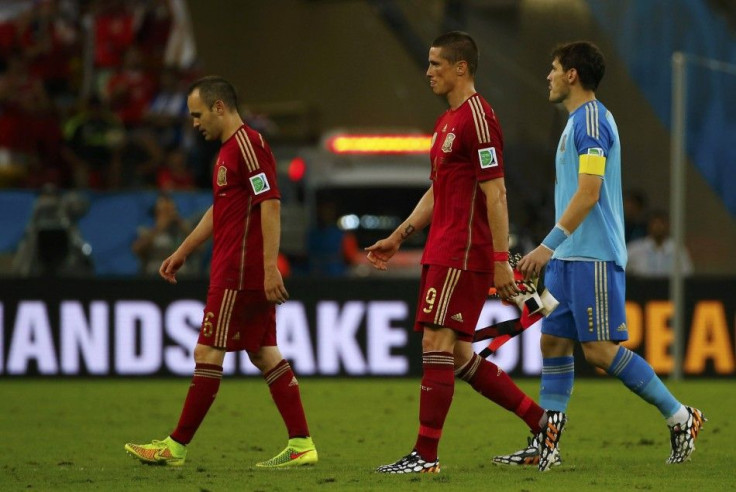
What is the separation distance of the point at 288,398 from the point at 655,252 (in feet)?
24.7

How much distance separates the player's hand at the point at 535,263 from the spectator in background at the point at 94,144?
37.3ft

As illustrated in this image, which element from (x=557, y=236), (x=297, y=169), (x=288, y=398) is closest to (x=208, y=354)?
(x=288, y=398)

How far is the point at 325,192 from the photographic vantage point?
56.3ft

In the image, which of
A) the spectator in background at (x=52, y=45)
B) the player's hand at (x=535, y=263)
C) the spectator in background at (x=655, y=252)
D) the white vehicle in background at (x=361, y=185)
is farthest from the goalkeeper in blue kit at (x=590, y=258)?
the spectator in background at (x=52, y=45)

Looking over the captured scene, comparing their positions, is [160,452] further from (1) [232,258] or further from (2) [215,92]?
(2) [215,92]

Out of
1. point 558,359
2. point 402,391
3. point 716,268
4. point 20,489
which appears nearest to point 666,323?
point 716,268

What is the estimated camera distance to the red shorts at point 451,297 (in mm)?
7258

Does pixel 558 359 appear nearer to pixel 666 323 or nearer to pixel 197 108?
pixel 197 108

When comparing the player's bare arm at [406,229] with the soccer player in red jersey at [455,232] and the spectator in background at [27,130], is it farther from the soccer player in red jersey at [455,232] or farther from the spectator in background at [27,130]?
the spectator in background at [27,130]

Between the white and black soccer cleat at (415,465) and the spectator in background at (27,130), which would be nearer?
the white and black soccer cleat at (415,465)

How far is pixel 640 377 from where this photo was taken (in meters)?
7.63

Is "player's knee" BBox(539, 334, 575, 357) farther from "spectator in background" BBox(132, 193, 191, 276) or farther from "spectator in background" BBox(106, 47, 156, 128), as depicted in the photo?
"spectator in background" BBox(106, 47, 156, 128)

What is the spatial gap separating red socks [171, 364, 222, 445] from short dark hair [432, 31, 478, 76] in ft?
6.59

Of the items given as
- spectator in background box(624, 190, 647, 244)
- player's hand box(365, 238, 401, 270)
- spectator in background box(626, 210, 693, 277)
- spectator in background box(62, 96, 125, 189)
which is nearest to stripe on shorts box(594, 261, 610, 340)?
player's hand box(365, 238, 401, 270)
